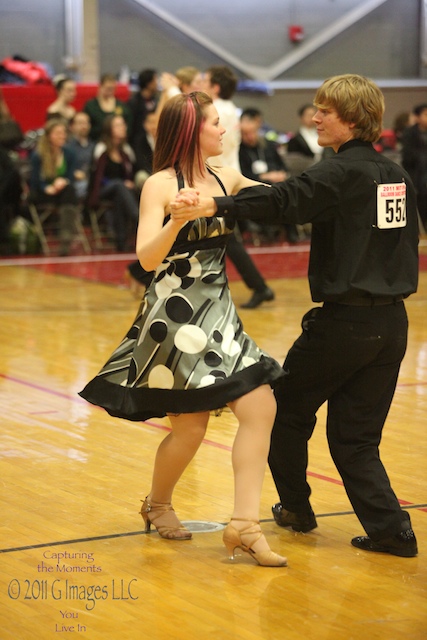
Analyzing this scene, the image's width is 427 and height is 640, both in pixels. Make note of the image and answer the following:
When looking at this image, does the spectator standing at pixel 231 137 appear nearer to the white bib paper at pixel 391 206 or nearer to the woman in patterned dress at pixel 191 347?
the woman in patterned dress at pixel 191 347

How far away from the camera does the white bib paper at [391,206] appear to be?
11.7 ft

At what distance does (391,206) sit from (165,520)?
4.30 feet

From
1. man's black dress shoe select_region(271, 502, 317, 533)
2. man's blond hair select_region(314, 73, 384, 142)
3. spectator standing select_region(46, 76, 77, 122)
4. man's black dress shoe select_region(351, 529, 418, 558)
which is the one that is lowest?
man's black dress shoe select_region(271, 502, 317, 533)

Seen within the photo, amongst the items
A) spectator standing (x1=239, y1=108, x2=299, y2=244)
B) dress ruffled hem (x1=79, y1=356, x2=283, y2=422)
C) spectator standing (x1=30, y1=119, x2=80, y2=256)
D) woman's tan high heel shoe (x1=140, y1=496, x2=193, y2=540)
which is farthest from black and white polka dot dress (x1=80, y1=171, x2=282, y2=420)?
spectator standing (x1=30, y1=119, x2=80, y2=256)

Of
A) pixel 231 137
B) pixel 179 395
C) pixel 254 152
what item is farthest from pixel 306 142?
pixel 179 395

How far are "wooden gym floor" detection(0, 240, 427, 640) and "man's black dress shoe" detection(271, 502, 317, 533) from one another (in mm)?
30

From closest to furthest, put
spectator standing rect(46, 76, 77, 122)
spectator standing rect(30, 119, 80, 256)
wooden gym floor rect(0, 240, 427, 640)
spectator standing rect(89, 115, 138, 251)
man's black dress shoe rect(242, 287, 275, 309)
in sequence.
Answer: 1. wooden gym floor rect(0, 240, 427, 640)
2. man's black dress shoe rect(242, 287, 275, 309)
3. spectator standing rect(30, 119, 80, 256)
4. spectator standing rect(89, 115, 138, 251)
5. spectator standing rect(46, 76, 77, 122)

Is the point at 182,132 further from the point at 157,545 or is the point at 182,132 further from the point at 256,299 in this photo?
the point at 256,299

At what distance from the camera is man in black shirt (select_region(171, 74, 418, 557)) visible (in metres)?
3.52

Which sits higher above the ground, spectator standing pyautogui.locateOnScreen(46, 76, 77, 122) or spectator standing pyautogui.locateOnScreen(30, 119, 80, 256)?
spectator standing pyautogui.locateOnScreen(46, 76, 77, 122)

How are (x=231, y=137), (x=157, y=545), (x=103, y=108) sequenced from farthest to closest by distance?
1. (x=103, y=108)
2. (x=231, y=137)
3. (x=157, y=545)

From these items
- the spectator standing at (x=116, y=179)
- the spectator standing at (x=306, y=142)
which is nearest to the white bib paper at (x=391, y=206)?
the spectator standing at (x=116, y=179)

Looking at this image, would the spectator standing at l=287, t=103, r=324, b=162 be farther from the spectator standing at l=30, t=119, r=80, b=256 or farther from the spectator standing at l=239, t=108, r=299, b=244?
the spectator standing at l=30, t=119, r=80, b=256

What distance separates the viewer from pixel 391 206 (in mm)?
3576
